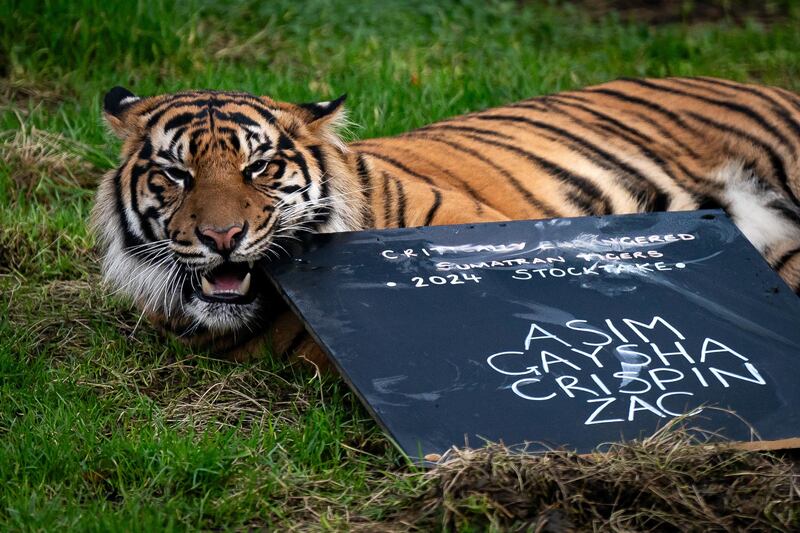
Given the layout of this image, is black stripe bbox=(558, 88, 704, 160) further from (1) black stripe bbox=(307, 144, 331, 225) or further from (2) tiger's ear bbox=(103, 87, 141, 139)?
(2) tiger's ear bbox=(103, 87, 141, 139)

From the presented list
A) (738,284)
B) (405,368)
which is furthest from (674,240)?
(405,368)

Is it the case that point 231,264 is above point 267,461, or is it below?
above

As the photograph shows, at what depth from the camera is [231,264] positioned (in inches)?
129

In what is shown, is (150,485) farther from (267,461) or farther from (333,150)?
(333,150)

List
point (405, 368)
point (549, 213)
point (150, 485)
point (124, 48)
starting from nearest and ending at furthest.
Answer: point (150, 485) → point (405, 368) → point (549, 213) → point (124, 48)

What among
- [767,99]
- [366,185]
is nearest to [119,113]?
[366,185]

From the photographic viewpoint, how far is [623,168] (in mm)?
4156

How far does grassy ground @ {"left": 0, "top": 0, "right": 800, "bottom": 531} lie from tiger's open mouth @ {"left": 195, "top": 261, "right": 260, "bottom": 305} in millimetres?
214

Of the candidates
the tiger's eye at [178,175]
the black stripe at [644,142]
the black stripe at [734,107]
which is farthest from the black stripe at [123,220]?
the black stripe at [734,107]

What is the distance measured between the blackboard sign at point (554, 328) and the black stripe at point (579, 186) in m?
0.55

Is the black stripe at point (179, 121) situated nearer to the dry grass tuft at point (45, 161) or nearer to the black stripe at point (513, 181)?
the black stripe at point (513, 181)

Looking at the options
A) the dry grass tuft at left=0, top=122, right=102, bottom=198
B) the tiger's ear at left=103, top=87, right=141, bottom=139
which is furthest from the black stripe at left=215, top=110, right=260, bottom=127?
the dry grass tuft at left=0, top=122, right=102, bottom=198

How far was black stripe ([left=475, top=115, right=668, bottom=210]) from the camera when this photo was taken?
411cm

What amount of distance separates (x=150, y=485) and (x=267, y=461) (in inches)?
11.3
